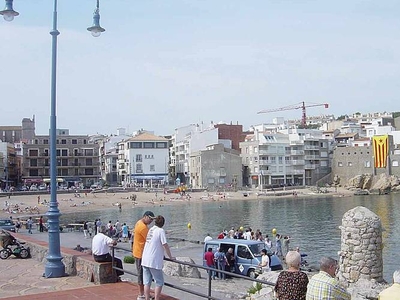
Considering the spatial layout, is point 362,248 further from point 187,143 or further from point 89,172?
point 187,143

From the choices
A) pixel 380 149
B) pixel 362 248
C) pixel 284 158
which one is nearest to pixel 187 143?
pixel 284 158

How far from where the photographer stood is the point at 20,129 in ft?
430

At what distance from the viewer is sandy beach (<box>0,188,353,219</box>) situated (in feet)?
237

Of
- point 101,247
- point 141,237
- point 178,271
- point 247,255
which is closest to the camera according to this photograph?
point 141,237

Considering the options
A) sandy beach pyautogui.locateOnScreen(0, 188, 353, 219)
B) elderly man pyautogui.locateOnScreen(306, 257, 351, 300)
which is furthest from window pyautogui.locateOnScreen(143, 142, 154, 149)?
elderly man pyautogui.locateOnScreen(306, 257, 351, 300)

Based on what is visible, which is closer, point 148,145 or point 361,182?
point 361,182

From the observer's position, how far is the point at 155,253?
892 centimetres

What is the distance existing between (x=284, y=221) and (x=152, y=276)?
46764mm

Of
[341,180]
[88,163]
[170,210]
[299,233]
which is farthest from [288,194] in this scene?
[299,233]

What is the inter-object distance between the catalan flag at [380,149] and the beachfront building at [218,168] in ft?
89.8

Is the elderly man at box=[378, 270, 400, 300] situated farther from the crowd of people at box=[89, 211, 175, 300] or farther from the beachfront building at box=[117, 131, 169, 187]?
the beachfront building at box=[117, 131, 169, 187]

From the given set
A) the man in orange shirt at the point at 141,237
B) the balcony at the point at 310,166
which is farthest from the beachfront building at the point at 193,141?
the man in orange shirt at the point at 141,237

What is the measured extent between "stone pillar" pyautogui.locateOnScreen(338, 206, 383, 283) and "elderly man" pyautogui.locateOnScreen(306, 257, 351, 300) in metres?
12.0

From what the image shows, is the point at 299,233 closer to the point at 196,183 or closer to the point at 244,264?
the point at 244,264
